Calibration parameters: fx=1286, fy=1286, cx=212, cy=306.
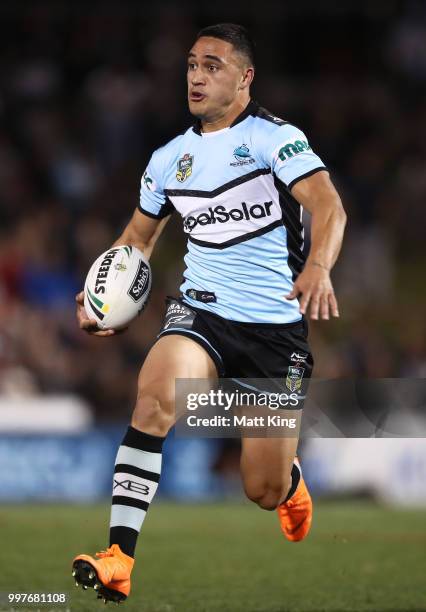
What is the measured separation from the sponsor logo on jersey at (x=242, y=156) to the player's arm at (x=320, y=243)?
0.39 metres

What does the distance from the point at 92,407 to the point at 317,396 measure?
13.1 feet

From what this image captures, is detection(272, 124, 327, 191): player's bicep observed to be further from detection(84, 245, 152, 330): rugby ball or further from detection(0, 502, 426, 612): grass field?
detection(0, 502, 426, 612): grass field

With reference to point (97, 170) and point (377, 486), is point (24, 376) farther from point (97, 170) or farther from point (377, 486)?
point (97, 170)

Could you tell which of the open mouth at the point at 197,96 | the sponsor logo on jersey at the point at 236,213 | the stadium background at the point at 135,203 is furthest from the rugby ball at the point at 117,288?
the stadium background at the point at 135,203

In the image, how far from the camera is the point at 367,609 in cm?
643

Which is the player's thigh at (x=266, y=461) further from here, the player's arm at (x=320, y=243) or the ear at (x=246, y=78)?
the ear at (x=246, y=78)

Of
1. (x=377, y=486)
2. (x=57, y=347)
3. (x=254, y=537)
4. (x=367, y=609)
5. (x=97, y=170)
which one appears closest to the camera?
(x=367, y=609)

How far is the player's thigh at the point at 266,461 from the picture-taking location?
21.9ft

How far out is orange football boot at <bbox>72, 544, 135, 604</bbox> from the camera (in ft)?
18.3

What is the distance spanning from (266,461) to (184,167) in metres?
1.58

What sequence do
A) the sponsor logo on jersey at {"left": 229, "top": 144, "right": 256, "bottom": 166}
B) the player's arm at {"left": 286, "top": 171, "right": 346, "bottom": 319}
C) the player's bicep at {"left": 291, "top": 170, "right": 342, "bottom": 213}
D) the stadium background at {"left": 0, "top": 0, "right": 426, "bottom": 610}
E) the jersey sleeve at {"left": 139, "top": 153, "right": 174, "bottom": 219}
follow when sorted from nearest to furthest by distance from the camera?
1. the player's arm at {"left": 286, "top": 171, "right": 346, "bottom": 319}
2. the player's bicep at {"left": 291, "top": 170, "right": 342, "bottom": 213}
3. the sponsor logo on jersey at {"left": 229, "top": 144, "right": 256, "bottom": 166}
4. the jersey sleeve at {"left": 139, "top": 153, "right": 174, "bottom": 219}
5. the stadium background at {"left": 0, "top": 0, "right": 426, "bottom": 610}

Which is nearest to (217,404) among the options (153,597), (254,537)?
(153,597)

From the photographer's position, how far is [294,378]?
667 cm

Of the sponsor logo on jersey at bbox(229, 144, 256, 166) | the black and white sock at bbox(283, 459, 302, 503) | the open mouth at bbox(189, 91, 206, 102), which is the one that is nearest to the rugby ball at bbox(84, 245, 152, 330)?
the sponsor logo on jersey at bbox(229, 144, 256, 166)
